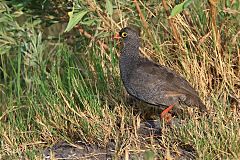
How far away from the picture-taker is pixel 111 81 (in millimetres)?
8023

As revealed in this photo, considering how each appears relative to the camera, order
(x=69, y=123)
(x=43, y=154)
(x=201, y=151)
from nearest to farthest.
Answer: (x=201, y=151) < (x=43, y=154) < (x=69, y=123)

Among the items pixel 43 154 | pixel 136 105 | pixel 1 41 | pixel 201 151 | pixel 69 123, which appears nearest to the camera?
pixel 201 151

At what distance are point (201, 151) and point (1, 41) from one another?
350cm

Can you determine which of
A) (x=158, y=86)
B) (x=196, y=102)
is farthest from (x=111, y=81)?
(x=196, y=102)

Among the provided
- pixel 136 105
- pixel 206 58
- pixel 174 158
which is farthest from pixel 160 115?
pixel 174 158

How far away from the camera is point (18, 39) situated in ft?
29.2

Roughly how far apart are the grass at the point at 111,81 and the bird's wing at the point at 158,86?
21 centimetres

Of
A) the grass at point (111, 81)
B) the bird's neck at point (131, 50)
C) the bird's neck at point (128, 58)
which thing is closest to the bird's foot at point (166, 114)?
the grass at point (111, 81)

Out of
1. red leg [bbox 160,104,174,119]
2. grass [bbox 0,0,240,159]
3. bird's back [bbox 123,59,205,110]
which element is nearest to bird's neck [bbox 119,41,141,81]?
bird's back [bbox 123,59,205,110]

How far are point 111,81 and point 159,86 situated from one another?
89 centimetres

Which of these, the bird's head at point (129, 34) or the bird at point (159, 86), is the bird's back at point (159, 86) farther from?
the bird's head at point (129, 34)

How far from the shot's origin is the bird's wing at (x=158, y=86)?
23.7ft

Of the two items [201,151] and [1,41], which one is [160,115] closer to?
[201,151]

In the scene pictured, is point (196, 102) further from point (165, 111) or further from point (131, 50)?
point (131, 50)
